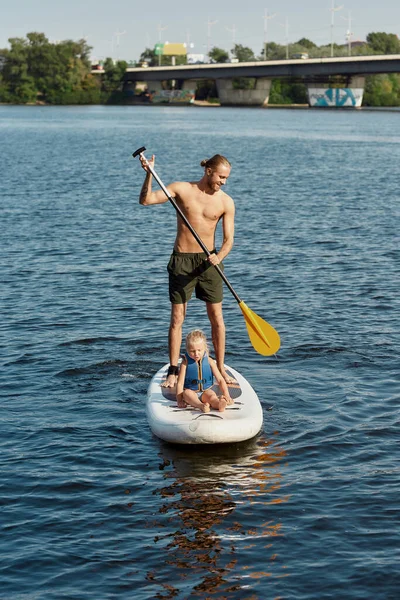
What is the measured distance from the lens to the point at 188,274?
1097cm

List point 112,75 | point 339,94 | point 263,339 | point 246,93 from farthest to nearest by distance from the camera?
1. point 112,75
2. point 246,93
3. point 339,94
4. point 263,339

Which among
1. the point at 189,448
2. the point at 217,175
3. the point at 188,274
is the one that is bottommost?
the point at 189,448

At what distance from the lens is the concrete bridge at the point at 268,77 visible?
411 ft

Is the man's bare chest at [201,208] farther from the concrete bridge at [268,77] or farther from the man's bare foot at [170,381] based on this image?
the concrete bridge at [268,77]

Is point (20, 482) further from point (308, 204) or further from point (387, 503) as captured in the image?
point (308, 204)

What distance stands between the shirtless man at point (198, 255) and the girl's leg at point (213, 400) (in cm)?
78

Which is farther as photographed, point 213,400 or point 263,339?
point 263,339

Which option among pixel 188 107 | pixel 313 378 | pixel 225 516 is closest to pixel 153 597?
pixel 225 516

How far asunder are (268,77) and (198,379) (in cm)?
13072

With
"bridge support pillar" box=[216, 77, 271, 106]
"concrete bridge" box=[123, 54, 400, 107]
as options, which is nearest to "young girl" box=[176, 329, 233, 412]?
"concrete bridge" box=[123, 54, 400, 107]

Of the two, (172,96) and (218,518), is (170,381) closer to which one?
(218,518)

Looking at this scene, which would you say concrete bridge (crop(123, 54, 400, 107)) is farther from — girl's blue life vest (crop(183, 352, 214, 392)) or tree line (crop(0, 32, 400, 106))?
girl's blue life vest (crop(183, 352, 214, 392))

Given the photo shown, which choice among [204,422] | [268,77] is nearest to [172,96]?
[268,77]

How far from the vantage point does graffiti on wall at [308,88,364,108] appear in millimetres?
146312
